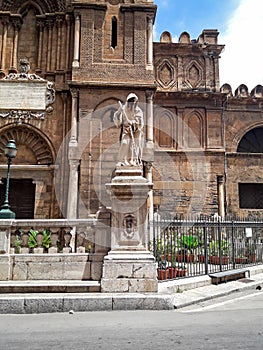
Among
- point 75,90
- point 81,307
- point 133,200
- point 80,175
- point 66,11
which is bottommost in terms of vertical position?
point 81,307

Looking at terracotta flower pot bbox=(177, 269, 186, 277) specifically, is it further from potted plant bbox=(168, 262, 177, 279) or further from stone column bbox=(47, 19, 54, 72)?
stone column bbox=(47, 19, 54, 72)

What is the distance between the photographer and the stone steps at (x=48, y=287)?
7.36 m

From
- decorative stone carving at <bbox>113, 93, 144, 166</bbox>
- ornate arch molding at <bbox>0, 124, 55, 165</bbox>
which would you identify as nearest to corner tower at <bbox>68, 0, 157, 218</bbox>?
ornate arch molding at <bbox>0, 124, 55, 165</bbox>

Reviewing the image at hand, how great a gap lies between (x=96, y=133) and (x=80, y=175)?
6.86ft

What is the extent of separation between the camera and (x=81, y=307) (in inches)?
270

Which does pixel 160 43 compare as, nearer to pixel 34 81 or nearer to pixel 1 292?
pixel 34 81

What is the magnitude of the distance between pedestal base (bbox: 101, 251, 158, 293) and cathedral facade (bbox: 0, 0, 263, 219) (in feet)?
26.4

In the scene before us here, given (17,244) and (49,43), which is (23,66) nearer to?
(49,43)

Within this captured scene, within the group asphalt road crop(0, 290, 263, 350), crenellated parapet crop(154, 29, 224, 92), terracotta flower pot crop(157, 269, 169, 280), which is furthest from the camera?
crenellated parapet crop(154, 29, 224, 92)

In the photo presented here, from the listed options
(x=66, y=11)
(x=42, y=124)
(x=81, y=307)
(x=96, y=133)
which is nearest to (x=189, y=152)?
(x=96, y=133)

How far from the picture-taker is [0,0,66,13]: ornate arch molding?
18.2 meters

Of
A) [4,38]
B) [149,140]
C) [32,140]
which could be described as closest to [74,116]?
[32,140]

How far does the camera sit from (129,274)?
7574mm

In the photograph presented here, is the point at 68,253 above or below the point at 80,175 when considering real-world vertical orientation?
below
